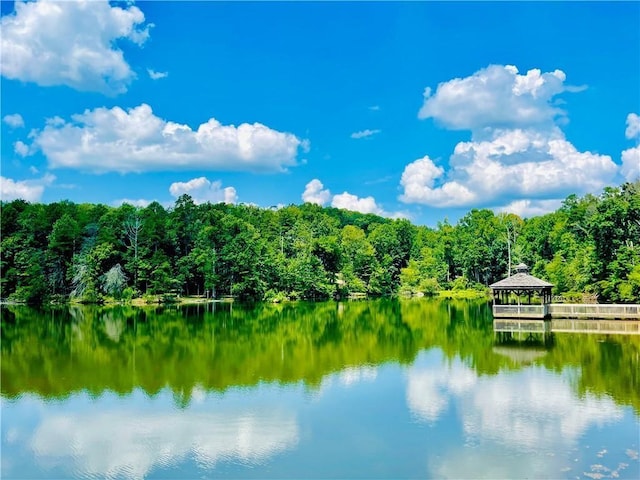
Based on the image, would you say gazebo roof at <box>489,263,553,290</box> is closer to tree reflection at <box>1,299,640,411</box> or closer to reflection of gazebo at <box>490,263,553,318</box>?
reflection of gazebo at <box>490,263,553,318</box>

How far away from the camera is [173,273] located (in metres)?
60.9

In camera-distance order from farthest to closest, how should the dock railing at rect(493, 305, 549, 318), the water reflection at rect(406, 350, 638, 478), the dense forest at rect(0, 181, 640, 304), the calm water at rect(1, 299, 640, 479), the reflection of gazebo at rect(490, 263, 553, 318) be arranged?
1. the dense forest at rect(0, 181, 640, 304)
2. the reflection of gazebo at rect(490, 263, 553, 318)
3. the dock railing at rect(493, 305, 549, 318)
4. the calm water at rect(1, 299, 640, 479)
5. the water reflection at rect(406, 350, 638, 478)

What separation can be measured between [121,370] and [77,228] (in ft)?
150

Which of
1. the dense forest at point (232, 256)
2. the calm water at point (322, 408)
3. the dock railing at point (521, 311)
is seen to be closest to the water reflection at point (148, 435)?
the calm water at point (322, 408)

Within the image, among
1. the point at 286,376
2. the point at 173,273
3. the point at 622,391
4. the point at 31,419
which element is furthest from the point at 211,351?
the point at 173,273

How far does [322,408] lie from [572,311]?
2231cm

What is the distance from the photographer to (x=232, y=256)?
60719 millimetres

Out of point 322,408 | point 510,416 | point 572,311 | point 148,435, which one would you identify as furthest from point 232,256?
point 510,416

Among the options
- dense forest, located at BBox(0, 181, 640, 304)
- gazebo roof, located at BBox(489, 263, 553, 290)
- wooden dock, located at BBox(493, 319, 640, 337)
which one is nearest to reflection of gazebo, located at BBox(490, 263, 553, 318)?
gazebo roof, located at BBox(489, 263, 553, 290)

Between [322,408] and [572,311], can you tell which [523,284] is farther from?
[322,408]

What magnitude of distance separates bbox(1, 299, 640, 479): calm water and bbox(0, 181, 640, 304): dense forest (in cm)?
2192

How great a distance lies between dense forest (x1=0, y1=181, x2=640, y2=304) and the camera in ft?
183

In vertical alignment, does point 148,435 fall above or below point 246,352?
below

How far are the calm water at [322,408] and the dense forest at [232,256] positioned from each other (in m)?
21.9
